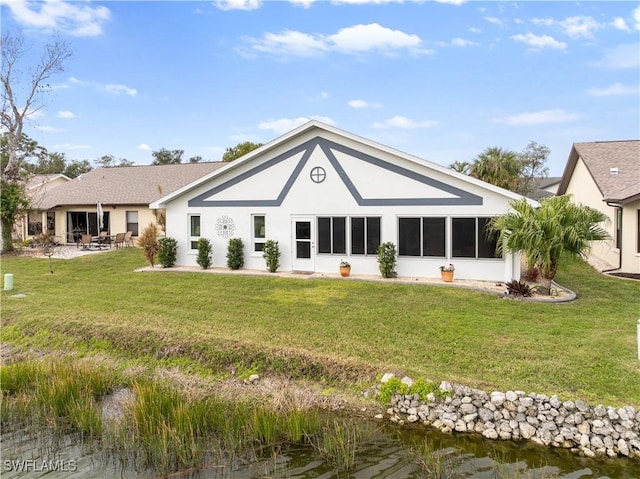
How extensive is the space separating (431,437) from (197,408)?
323cm

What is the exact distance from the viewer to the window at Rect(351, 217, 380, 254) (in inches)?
577

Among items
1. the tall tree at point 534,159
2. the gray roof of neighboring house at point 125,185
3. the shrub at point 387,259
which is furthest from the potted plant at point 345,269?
the tall tree at point 534,159

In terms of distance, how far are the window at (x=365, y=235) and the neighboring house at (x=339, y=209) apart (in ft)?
0.11

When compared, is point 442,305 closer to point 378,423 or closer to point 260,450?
point 378,423

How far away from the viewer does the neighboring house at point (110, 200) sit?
2512cm

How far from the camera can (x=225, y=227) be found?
54.7ft

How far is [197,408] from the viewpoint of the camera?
603 cm

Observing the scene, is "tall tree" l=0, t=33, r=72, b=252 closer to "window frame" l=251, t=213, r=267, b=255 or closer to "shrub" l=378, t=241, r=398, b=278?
"window frame" l=251, t=213, r=267, b=255

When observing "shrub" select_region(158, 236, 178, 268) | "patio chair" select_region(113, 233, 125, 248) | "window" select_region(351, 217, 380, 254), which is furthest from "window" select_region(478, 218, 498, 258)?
"patio chair" select_region(113, 233, 125, 248)

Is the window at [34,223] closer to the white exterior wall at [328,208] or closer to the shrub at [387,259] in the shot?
the white exterior wall at [328,208]

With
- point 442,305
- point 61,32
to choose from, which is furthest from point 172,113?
point 442,305

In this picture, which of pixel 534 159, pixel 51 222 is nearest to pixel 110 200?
pixel 51 222

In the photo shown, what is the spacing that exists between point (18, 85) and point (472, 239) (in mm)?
24579

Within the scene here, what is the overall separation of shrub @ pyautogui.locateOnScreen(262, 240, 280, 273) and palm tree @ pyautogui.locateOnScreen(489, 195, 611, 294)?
295 inches
